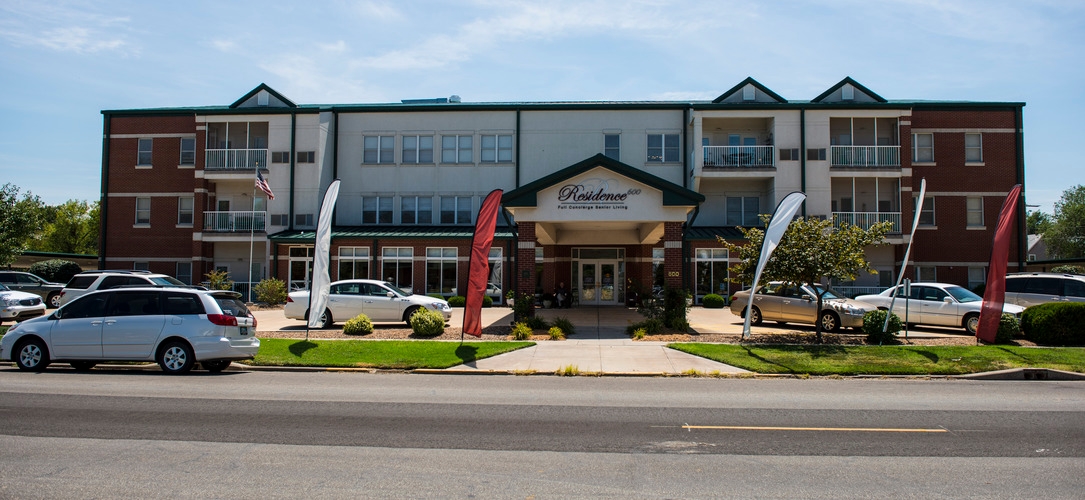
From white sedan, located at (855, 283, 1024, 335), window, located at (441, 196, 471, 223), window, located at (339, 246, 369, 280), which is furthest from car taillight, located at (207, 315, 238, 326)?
window, located at (441, 196, 471, 223)

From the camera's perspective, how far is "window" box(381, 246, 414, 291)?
1315 inches

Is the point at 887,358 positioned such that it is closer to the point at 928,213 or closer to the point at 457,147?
Result: the point at 928,213

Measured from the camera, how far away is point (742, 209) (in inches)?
1385

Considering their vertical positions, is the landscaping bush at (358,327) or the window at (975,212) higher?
the window at (975,212)

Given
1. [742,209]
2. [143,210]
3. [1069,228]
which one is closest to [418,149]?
[143,210]

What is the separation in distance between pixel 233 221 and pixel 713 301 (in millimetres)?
23779

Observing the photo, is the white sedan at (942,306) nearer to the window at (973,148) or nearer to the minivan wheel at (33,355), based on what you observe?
the window at (973,148)

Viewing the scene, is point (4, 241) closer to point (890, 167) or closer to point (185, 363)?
point (185, 363)

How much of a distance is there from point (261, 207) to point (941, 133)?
34.8m

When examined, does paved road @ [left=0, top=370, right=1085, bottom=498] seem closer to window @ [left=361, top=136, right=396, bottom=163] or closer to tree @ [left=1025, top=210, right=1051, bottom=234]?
window @ [left=361, top=136, right=396, bottom=163]

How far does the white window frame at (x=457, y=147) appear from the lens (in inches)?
1410

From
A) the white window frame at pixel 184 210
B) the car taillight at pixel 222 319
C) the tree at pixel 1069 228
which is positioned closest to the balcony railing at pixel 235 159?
the white window frame at pixel 184 210

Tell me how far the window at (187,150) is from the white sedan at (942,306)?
1304 inches

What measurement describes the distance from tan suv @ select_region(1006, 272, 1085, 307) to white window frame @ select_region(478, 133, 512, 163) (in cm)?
2235
